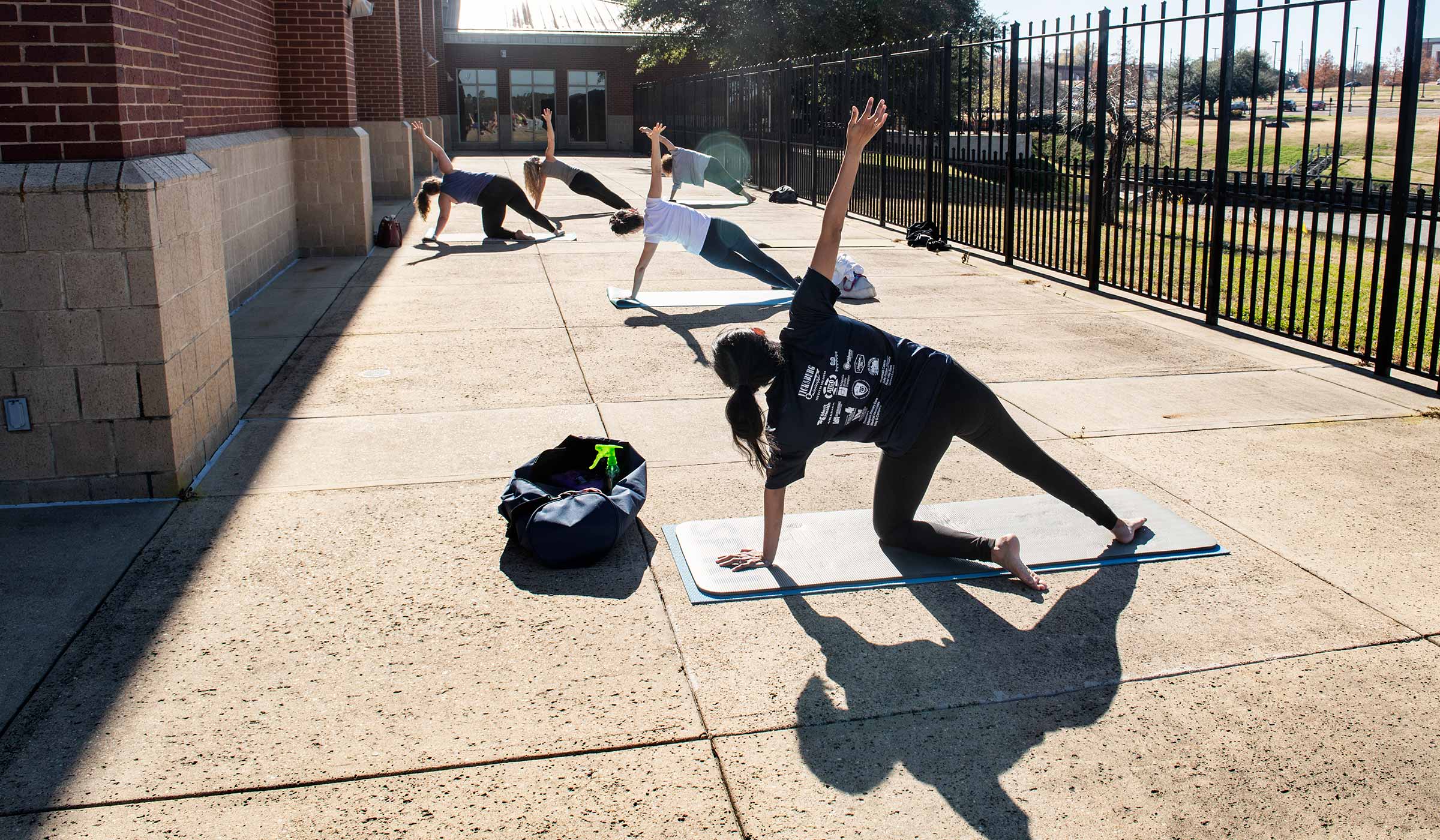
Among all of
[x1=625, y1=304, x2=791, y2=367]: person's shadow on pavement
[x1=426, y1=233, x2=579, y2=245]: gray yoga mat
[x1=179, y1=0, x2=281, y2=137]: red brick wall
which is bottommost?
[x1=625, y1=304, x2=791, y2=367]: person's shadow on pavement

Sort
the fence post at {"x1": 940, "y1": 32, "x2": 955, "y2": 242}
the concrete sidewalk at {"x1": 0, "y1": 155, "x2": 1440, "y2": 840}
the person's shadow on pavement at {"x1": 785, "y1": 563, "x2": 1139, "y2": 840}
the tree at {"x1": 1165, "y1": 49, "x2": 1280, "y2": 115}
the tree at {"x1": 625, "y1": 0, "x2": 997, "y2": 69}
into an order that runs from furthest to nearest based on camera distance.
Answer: the tree at {"x1": 625, "y1": 0, "x2": 997, "y2": 69}
the fence post at {"x1": 940, "y1": 32, "x2": 955, "y2": 242}
the tree at {"x1": 1165, "y1": 49, "x2": 1280, "y2": 115}
the person's shadow on pavement at {"x1": 785, "y1": 563, "x2": 1139, "y2": 840}
the concrete sidewalk at {"x1": 0, "y1": 155, "x2": 1440, "y2": 840}

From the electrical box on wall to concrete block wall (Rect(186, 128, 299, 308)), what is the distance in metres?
3.72

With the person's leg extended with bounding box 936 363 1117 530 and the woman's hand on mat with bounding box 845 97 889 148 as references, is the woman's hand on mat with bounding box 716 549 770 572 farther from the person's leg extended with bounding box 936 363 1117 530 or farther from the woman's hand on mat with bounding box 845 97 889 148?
the woman's hand on mat with bounding box 845 97 889 148

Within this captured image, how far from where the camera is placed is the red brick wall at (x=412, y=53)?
81.9ft

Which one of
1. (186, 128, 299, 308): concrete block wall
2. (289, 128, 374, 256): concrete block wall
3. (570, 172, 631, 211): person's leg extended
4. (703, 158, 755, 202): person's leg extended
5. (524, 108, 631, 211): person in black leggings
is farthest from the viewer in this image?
(703, 158, 755, 202): person's leg extended

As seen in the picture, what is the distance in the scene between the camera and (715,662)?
3.73 metres

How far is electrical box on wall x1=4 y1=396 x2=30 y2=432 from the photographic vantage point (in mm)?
5078

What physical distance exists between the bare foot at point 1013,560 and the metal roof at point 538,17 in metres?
38.8

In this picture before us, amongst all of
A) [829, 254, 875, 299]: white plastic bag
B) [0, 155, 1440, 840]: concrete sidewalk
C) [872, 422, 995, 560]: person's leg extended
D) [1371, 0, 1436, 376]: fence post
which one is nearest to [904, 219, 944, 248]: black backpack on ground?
[829, 254, 875, 299]: white plastic bag

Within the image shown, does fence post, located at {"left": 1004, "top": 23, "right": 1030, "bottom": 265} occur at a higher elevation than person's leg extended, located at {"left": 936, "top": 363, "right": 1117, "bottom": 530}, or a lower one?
higher

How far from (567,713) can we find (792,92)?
19.4m

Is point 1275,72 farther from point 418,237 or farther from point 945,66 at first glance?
point 418,237

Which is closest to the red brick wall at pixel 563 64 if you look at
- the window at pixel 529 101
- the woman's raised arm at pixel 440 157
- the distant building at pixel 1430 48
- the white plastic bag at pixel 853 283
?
the window at pixel 529 101

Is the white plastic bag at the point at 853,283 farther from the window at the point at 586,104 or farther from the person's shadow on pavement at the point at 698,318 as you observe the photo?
the window at the point at 586,104
